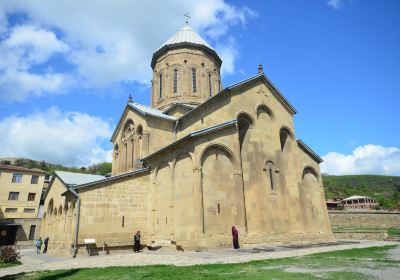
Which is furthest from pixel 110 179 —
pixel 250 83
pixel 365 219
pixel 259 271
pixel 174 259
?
pixel 365 219

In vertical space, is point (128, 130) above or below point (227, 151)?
above

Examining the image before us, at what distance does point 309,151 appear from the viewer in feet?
58.6

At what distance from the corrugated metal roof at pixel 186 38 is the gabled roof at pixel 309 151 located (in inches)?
441

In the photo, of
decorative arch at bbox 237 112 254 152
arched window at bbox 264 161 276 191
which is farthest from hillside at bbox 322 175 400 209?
decorative arch at bbox 237 112 254 152

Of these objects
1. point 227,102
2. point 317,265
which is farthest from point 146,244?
point 317,265

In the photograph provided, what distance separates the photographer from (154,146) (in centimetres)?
1714

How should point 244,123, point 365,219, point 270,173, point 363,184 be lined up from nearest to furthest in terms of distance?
point 270,173, point 244,123, point 365,219, point 363,184

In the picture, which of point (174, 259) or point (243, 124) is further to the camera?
point (243, 124)

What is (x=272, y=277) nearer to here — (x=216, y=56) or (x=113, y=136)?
(x=113, y=136)

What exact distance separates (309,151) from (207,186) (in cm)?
863

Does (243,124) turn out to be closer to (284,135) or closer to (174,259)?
(284,135)

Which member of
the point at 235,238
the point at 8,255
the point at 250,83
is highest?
the point at 250,83

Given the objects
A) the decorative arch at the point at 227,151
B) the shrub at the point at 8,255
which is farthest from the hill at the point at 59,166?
the decorative arch at the point at 227,151

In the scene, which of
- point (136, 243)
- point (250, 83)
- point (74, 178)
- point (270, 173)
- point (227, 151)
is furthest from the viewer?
point (74, 178)
